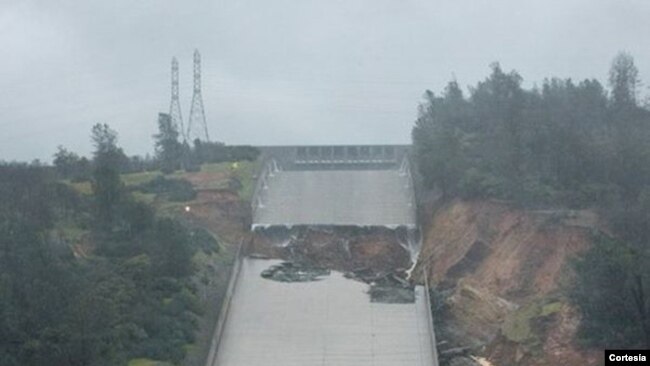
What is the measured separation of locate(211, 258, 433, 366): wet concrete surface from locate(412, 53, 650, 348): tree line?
715cm

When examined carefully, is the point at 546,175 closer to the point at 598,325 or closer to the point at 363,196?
the point at 363,196

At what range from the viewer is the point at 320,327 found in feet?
122

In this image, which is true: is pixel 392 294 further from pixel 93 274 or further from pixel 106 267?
pixel 93 274

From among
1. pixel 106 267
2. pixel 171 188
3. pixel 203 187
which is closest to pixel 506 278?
pixel 106 267

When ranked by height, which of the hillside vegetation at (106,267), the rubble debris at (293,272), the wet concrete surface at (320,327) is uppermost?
the hillside vegetation at (106,267)

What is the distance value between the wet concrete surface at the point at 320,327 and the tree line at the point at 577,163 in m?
7.15

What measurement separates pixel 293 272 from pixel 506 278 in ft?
31.4

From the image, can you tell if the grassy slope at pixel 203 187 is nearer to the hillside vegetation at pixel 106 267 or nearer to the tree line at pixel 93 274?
the hillside vegetation at pixel 106 267

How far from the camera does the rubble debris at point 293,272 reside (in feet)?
143

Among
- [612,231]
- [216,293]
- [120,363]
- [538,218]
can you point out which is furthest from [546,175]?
[120,363]

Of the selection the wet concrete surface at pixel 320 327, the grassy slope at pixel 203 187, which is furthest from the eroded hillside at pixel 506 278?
the grassy slope at pixel 203 187

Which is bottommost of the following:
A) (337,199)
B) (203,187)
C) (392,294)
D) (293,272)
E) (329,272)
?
(392,294)

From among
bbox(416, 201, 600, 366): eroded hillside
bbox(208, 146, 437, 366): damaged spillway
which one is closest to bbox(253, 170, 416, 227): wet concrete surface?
bbox(208, 146, 437, 366): damaged spillway

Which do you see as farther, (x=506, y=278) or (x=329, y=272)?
(x=329, y=272)
